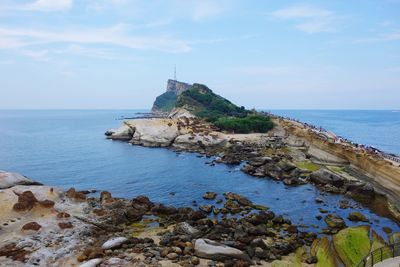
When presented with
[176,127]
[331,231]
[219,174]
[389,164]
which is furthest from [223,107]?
[331,231]

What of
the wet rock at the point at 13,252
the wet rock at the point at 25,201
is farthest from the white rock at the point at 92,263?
the wet rock at the point at 25,201

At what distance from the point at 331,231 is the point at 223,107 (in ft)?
368

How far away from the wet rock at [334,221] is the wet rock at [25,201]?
34.0m

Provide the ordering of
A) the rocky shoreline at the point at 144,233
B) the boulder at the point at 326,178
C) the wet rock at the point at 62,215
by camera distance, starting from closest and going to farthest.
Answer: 1. the rocky shoreline at the point at 144,233
2. the wet rock at the point at 62,215
3. the boulder at the point at 326,178

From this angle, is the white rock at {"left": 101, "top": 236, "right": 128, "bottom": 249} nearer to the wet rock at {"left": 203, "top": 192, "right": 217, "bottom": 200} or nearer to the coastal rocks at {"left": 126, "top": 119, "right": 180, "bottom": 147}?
the wet rock at {"left": 203, "top": 192, "right": 217, "bottom": 200}

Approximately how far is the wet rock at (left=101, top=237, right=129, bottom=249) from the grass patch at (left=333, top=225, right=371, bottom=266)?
19.9 metres

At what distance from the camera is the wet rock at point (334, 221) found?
39.5 m

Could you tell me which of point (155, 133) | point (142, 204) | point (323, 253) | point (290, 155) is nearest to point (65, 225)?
point (142, 204)

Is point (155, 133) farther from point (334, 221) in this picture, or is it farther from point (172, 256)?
point (172, 256)

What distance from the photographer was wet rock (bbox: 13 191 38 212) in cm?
3772

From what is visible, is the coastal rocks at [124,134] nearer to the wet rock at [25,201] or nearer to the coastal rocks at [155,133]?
the coastal rocks at [155,133]

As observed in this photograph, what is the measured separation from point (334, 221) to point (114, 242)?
988 inches

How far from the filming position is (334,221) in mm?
40500

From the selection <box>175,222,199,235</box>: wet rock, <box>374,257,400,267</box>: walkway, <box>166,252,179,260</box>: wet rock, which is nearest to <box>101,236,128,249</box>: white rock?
<box>166,252,179,260</box>: wet rock
